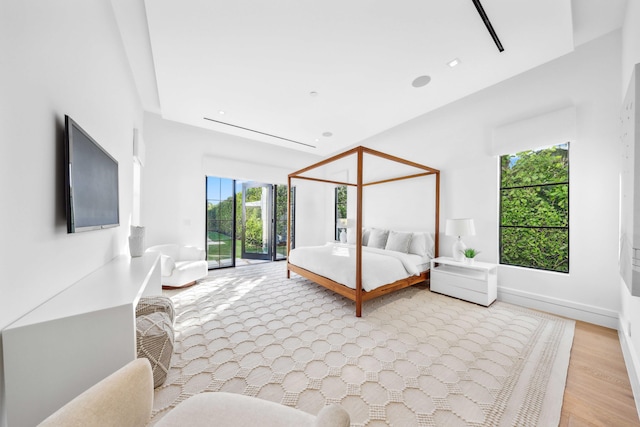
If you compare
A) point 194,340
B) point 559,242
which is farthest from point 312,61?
point 559,242

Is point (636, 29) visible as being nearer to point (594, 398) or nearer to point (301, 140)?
point (594, 398)

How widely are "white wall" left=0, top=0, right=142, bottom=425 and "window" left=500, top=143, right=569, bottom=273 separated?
180 inches

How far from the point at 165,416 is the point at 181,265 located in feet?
10.6

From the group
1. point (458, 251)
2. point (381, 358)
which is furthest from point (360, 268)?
point (458, 251)

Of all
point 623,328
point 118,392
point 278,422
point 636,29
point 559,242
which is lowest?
point 623,328

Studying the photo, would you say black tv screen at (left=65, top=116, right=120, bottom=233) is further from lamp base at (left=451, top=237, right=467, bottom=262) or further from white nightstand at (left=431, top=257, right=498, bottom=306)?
lamp base at (left=451, top=237, right=467, bottom=262)

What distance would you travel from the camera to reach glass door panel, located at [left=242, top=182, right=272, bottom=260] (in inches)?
215

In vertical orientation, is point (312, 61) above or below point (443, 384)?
above

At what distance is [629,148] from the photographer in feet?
4.58

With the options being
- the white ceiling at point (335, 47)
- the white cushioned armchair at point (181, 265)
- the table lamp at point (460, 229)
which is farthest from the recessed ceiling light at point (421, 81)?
the white cushioned armchair at point (181, 265)

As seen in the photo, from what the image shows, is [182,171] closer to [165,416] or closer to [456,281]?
[165,416]

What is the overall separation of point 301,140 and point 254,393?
4.37 meters

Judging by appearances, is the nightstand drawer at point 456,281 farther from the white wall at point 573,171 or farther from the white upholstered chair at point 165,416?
the white upholstered chair at point 165,416

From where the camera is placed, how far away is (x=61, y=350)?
3.22ft
